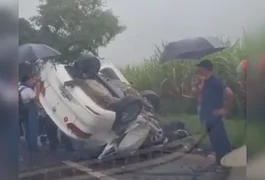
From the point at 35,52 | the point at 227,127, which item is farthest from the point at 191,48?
the point at 35,52

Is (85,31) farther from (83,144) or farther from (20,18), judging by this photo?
(83,144)

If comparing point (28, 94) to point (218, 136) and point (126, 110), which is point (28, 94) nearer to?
point (126, 110)

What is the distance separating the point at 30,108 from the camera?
3301 millimetres

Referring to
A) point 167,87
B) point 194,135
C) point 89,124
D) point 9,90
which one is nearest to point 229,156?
point 194,135

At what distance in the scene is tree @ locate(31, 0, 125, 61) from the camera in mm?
3281

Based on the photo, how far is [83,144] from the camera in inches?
129

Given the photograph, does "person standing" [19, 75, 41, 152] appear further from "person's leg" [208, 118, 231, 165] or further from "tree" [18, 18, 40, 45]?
"person's leg" [208, 118, 231, 165]

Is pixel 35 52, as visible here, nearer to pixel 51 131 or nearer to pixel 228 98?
pixel 51 131

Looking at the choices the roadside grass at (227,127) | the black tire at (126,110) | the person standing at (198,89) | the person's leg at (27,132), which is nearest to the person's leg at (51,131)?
the person's leg at (27,132)

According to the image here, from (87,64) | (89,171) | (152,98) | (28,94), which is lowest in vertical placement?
(89,171)

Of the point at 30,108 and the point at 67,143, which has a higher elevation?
the point at 30,108

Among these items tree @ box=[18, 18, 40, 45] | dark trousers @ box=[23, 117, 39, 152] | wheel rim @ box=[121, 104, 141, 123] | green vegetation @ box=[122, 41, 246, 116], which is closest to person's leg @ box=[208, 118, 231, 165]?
green vegetation @ box=[122, 41, 246, 116]

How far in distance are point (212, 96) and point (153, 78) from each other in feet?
1.08

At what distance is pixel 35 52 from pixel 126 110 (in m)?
0.57
